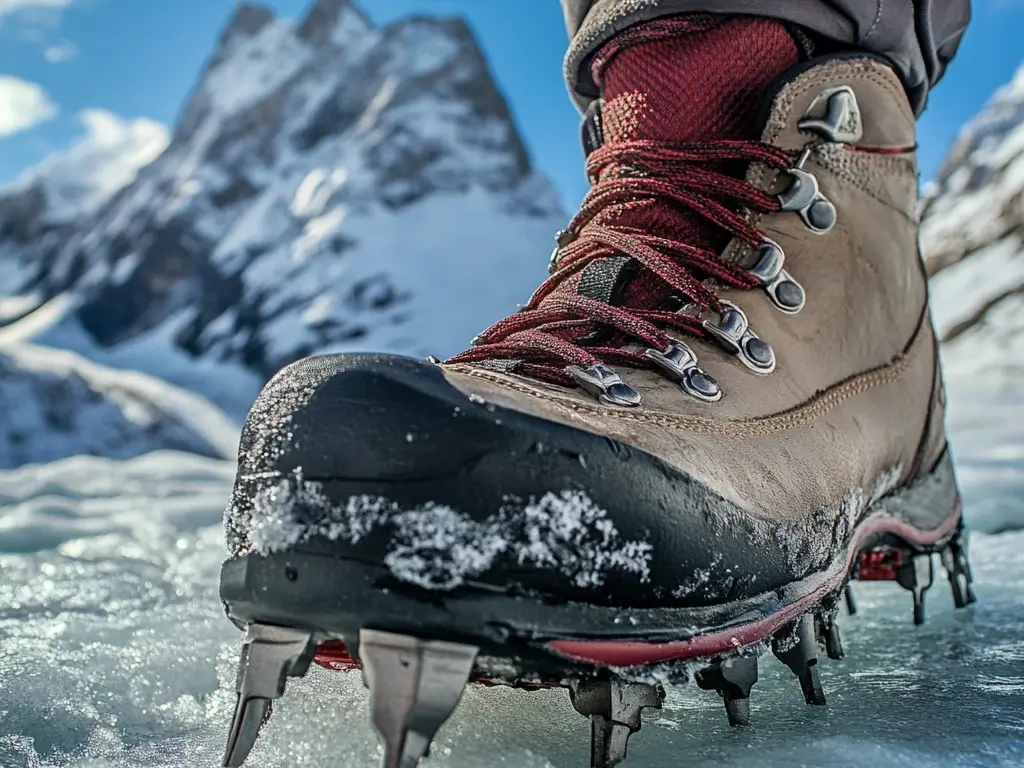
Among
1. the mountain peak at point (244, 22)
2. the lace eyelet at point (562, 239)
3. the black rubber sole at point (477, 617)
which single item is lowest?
the black rubber sole at point (477, 617)

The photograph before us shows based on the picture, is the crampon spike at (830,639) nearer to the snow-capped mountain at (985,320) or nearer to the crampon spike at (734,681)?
the crampon spike at (734,681)

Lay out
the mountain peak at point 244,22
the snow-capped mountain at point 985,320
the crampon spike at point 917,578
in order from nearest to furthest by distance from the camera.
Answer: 1. the crampon spike at point 917,578
2. the snow-capped mountain at point 985,320
3. the mountain peak at point 244,22

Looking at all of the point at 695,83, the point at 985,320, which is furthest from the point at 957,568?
the point at 985,320

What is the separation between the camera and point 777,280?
647mm

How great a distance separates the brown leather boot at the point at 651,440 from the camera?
383 millimetres

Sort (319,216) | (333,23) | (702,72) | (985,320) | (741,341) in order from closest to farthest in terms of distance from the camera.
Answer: (741,341)
(702,72)
(985,320)
(319,216)
(333,23)

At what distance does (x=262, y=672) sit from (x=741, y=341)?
372 millimetres

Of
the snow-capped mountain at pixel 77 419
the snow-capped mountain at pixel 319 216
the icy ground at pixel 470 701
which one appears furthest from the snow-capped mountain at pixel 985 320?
the snow-capped mountain at pixel 319 216

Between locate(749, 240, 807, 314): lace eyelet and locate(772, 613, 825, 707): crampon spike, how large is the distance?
0.23 meters

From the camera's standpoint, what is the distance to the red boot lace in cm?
54

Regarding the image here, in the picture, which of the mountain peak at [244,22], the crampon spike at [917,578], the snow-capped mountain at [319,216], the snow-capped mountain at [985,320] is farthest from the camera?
the mountain peak at [244,22]

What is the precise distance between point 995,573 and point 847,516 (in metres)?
0.51

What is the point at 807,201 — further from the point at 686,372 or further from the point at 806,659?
the point at 806,659

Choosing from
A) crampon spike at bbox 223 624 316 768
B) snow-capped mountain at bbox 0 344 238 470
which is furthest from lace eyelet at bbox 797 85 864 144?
snow-capped mountain at bbox 0 344 238 470
